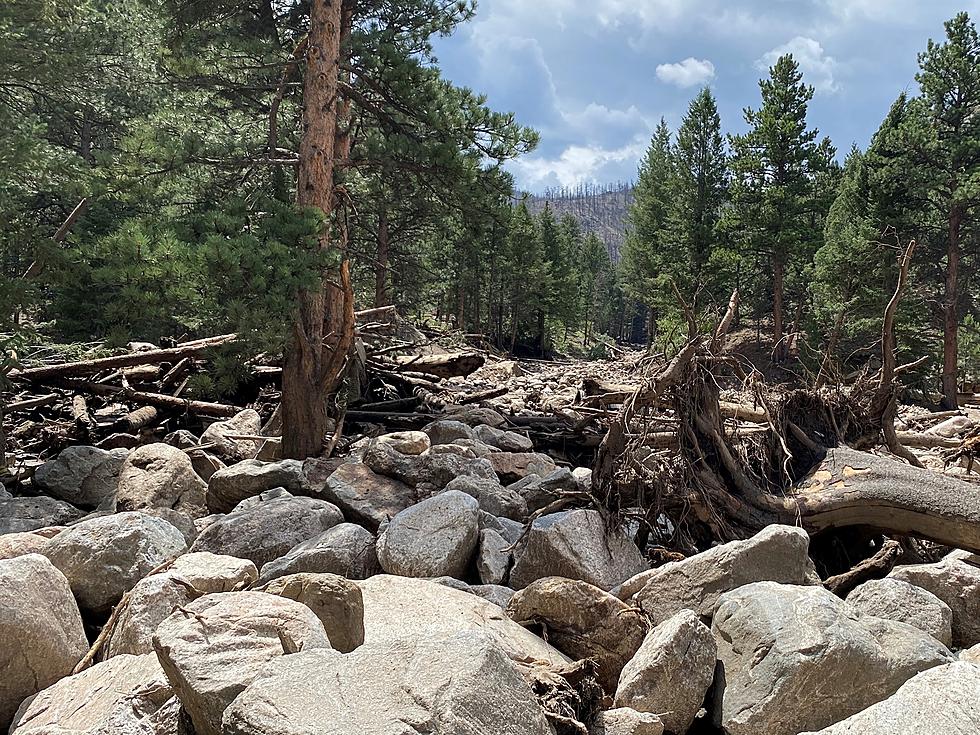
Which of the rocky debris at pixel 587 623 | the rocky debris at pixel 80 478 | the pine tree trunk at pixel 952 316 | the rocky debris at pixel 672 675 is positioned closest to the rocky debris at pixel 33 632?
the rocky debris at pixel 587 623

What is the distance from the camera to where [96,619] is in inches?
130

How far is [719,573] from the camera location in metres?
3.42

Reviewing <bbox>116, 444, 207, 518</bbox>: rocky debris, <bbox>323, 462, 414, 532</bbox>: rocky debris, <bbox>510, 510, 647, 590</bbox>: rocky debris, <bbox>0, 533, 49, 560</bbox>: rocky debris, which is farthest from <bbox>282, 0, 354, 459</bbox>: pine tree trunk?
<bbox>510, 510, 647, 590</bbox>: rocky debris

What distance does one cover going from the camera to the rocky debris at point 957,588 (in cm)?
345

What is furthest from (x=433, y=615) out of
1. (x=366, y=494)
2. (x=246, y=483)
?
(x=246, y=483)

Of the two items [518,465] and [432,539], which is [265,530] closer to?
[432,539]

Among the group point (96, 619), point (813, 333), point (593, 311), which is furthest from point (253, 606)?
point (593, 311)

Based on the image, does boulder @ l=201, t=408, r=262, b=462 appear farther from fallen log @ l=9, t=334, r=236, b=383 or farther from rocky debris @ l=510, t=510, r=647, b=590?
rocky debris @ l=510, t=510, r=647, b=590

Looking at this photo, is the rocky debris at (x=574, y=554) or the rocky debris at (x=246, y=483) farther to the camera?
the rocky debris at (x=246, y=483)

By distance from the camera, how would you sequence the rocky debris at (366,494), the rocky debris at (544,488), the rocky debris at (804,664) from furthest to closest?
the rocky debris at (544,488) < the rocky debris at (366,494) < the rocky debris at (804,664)

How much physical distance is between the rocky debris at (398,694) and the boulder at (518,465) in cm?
476

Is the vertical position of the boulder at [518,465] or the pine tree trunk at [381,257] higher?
the pine tree trunk at [381,257]

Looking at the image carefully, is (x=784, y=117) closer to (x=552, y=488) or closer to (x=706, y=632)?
(x=552, y=488)

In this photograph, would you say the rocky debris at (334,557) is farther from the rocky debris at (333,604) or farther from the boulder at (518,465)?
the boulder at (518,465)
